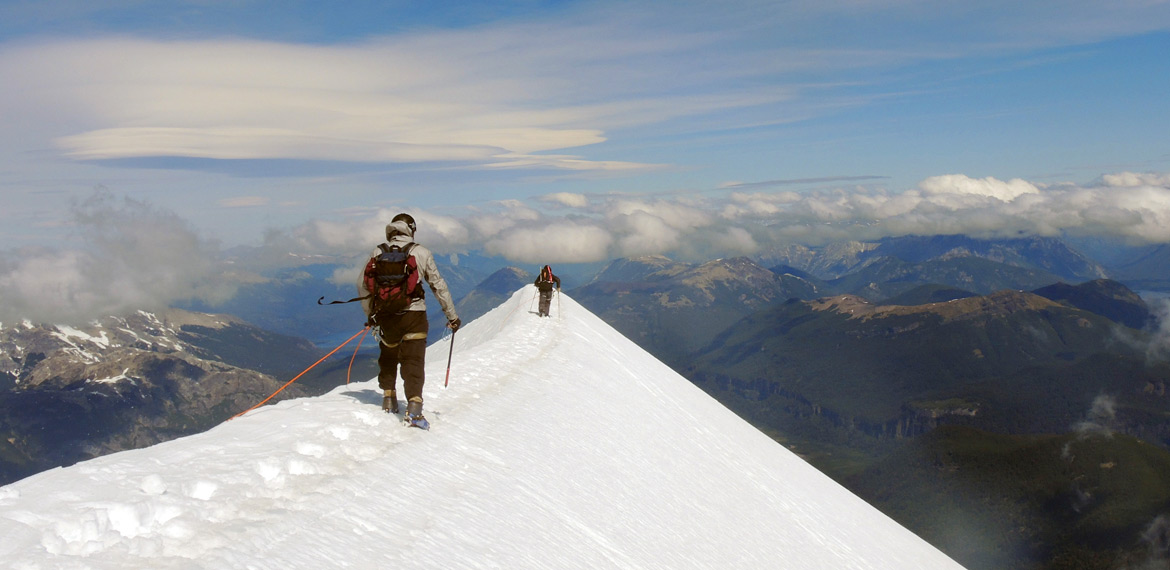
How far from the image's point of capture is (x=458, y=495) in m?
11.4

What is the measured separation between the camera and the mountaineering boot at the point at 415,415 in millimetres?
13805

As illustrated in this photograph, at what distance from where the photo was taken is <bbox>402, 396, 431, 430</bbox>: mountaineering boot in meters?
13.8

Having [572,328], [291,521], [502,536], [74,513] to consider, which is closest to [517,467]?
[502,536]

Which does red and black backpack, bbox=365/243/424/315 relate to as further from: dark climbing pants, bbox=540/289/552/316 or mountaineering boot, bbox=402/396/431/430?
dark climbing pants, bbox=540/289/552/316

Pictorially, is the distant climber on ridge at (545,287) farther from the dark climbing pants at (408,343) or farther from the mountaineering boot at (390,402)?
the dark climbing pants at (408,343)

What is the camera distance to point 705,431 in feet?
82.3

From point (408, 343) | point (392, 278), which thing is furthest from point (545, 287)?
point (392, 278)

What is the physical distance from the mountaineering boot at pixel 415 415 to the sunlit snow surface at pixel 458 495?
21cm

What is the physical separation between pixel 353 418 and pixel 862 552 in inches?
644

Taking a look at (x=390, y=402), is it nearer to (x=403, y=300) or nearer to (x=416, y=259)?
(x=403, y=300)

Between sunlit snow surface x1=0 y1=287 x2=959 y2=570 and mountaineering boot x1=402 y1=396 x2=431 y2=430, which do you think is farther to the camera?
mountaineering boot x1=402 y1=396 x2=431 y2=430

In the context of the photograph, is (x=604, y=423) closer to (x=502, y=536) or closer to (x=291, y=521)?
(x=502, y=536)

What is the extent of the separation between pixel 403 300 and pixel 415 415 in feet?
7.78

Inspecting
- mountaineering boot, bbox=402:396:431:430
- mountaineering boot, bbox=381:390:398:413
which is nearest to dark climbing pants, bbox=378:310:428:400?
mountaineering boot, bbox=402:396:431:430
